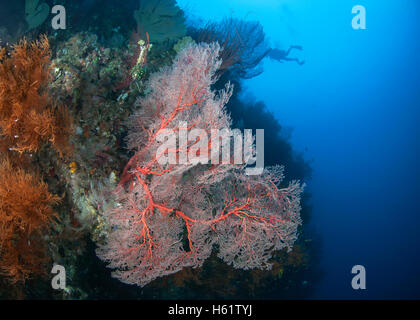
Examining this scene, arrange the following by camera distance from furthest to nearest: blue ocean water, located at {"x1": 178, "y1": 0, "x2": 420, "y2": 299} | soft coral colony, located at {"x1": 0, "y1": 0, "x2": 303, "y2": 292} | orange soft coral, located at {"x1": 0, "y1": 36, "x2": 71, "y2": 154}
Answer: blue ocean water, located at {"x1": 178, "y1": 0, "x2": 420, "y2": 299} → soft coral colony, located at {"x1": 0, "y1": 0, "x2": 303, "y2": 292} → orange soft coral, located at {"x1": 0, "y1": 36, "x2": 71, "y2": 154}

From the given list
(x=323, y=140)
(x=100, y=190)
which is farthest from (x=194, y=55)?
(x=323, y=140)

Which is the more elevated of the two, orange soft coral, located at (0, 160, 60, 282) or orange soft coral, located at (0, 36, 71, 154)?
orange soft coral, located at (0, 36, 71, 154)

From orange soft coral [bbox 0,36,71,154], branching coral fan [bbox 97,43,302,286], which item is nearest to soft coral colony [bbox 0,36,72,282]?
orange soft coral [bbox 0,36,71,154]

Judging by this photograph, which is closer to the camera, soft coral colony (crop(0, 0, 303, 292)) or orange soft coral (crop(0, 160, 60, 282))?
orange soft coral (crop(0, 160, 60, 282))

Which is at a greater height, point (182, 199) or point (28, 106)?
point (28, 106)

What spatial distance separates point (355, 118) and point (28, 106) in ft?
177

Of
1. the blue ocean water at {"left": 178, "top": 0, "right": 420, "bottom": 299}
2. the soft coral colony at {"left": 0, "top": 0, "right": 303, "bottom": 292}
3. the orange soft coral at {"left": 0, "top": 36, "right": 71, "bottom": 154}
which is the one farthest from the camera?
the blue ocean water at {"left": 178, "top": 0, "right": 420, "bottom": 299}

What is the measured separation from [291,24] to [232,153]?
51.9 metres

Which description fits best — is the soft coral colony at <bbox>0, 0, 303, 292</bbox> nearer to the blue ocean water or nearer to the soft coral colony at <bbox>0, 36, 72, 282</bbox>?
the soft coral colony at <bbox>0, 36, 72, 282</bbox>

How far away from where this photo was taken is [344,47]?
4725cm

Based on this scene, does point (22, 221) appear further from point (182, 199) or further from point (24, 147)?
point (182, 199)

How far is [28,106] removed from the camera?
309 cm

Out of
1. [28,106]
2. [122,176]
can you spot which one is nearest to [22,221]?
[122,176]

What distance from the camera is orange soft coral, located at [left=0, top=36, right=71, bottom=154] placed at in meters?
3.01
